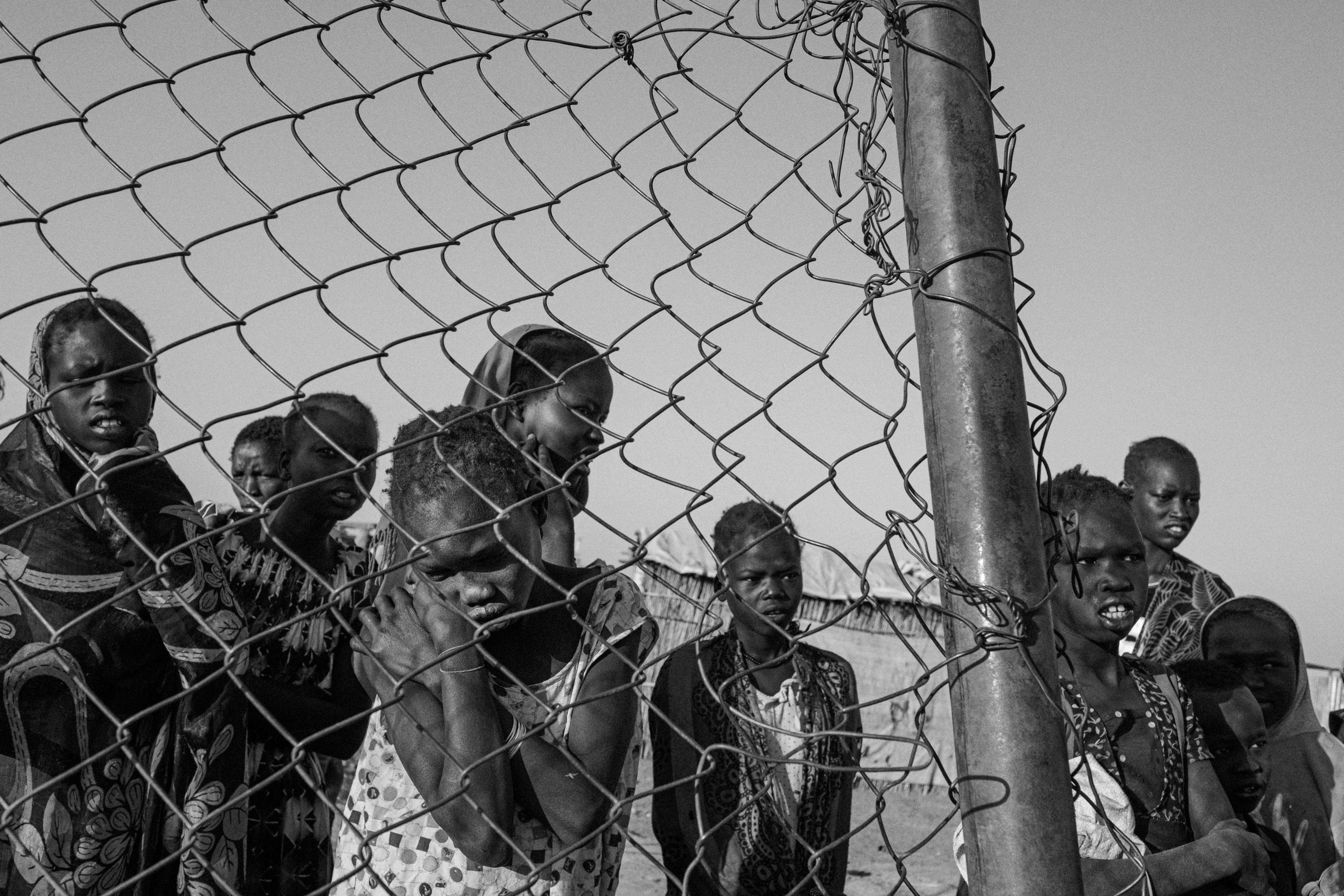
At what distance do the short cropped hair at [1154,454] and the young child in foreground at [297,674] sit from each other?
3.71 metres

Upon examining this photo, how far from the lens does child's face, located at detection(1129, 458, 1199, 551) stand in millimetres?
5035

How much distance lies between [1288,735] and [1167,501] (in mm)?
1549

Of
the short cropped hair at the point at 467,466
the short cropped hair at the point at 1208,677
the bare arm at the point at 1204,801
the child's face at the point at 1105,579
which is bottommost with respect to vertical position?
the bare arm at the point at 1204,801

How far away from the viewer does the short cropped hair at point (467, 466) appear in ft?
6.77

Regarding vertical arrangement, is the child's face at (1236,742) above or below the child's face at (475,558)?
below

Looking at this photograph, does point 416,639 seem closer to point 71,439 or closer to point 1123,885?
point 71,439

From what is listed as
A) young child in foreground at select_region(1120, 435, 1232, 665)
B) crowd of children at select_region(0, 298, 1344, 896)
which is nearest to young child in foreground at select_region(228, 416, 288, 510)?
crowd of children at select_region(0, 298, 1344, 896)

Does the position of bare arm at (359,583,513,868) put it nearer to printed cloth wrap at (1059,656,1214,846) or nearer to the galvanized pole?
the galvanized pole

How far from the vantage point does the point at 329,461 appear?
139 inches

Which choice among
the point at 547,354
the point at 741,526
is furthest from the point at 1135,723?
the point at 547,354

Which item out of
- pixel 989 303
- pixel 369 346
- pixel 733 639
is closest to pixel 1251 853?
pixel 733 639

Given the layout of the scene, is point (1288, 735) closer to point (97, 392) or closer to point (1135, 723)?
point (1135, 723)

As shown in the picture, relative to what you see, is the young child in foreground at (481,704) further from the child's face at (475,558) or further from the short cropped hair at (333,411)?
the short cropped hair at (333,411)

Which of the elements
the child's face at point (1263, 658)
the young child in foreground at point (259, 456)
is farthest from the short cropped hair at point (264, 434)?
the child's face at point (1263, 658)
